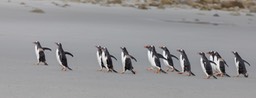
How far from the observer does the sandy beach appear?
29.8 ft

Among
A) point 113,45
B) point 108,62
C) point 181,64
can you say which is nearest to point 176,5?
point 113,45

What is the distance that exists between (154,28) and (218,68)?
8715mm

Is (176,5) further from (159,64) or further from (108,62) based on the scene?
(108,62)

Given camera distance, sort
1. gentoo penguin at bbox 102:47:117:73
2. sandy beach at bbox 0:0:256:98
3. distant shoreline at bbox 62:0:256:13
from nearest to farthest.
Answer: sandy beach at bbox 0:0:256:98 → gentoo penguin at bbox 102:47:117:73 → distant shoreline at bbox 62:0:256:13

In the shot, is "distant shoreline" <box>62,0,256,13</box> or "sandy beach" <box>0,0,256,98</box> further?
"distant shoreline" <box>62,0,256,13</box>

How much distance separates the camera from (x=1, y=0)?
25984 millimetres

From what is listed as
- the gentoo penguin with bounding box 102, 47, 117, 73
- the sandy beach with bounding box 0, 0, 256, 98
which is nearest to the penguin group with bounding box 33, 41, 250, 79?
the gentoo penguin with bounding box 102, 47, 117, 73

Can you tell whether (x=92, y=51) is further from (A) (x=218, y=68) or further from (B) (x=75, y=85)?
(B) (x=75, y=85)

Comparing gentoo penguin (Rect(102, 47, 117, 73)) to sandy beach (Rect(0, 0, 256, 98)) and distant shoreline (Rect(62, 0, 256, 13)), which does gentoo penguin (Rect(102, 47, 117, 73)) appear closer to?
sandy beach (Rect(0, 0, 256, 98))

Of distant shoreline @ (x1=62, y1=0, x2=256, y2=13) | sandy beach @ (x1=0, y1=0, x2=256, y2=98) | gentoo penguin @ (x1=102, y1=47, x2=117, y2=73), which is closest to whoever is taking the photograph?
sandy beach @ (x1=0, y1=0, x2=256, y2=98)

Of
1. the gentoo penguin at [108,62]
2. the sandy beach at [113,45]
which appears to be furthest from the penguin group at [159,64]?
the sandy beach at [113,45]

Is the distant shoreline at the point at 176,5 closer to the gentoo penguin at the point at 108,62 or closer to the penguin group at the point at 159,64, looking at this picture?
the penguin group at the point at 159,64

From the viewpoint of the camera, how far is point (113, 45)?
1487 cm

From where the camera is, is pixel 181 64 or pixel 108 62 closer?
pixel 108 62
